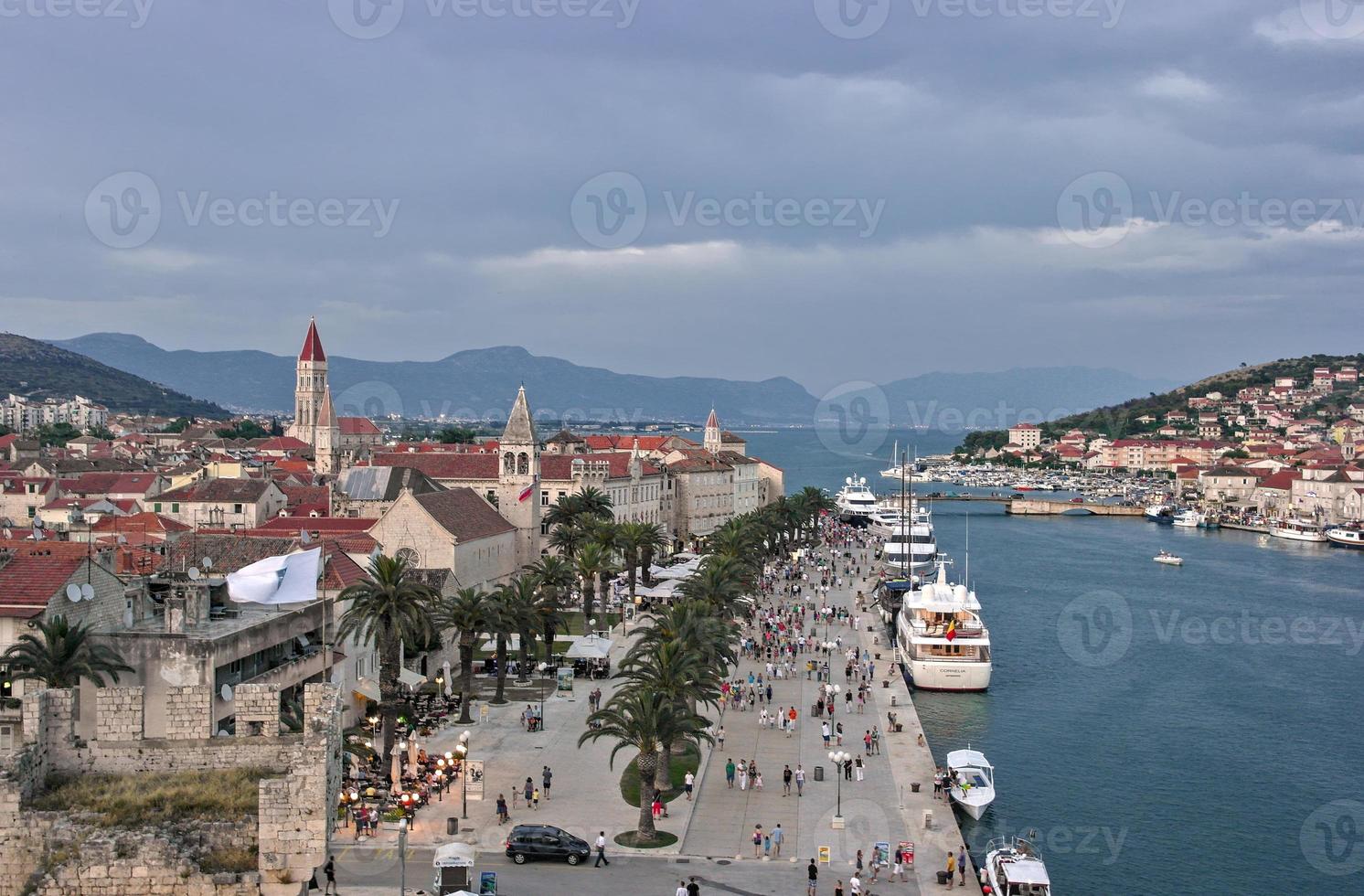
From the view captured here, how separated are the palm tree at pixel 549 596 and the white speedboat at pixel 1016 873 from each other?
26510 millimetres

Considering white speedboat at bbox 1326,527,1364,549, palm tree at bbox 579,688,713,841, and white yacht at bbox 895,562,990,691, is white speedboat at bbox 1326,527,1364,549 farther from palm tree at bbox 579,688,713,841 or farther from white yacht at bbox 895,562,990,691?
palm tree at bbox 579,688,713,841

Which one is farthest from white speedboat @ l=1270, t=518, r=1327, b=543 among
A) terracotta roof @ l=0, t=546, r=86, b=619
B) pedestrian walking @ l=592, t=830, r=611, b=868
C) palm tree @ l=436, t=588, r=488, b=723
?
terracotta roof @ l=0, t=546, r=86, b=619

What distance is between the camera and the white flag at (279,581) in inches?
1169

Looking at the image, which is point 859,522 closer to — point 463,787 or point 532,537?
point 532,537

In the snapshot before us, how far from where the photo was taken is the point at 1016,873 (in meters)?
33.0

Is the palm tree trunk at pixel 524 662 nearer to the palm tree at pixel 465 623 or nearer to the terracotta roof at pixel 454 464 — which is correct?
the palm tree at pixel 465 623

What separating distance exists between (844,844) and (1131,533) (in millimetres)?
136706

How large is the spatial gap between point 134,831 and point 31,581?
19.5 m

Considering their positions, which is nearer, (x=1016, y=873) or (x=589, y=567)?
(x=1016, y=873)

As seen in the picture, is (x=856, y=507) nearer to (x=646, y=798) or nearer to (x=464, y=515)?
(x=464, y=515)

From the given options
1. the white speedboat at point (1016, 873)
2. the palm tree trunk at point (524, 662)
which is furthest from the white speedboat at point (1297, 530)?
the white speedboat at point (1016, 873)

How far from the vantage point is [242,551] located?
2213 inches

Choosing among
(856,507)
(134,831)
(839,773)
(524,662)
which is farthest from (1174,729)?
(856,507)

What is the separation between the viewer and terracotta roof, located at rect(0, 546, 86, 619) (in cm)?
3588
